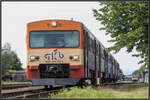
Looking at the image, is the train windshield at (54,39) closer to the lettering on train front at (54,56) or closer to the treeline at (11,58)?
the lettering on train front at (54,56)

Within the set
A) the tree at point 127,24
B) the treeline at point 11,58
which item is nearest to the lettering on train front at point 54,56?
the tree at point 127,24

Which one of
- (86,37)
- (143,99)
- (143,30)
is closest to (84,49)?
(86,37)

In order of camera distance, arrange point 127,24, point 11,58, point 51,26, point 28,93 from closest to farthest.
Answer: point 28,93
point 51,26
point 127,24
point 11,58

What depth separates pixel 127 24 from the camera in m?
20.0

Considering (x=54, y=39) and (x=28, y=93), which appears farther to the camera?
(x=54, y=39)

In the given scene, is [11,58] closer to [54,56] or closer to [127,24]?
[127,24]

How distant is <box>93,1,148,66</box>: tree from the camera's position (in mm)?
18797

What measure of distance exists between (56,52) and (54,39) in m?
0.63

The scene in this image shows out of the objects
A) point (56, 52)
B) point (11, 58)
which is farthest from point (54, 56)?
point (11, 58)

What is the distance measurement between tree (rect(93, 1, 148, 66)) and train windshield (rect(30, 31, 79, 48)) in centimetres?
325

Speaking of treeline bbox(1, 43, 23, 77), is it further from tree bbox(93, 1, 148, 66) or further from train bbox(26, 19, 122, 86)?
train bbox(26, 19, 122, 86)

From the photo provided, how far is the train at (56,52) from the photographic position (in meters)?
16.6

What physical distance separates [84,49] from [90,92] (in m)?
4.68

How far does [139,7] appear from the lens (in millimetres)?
19109
